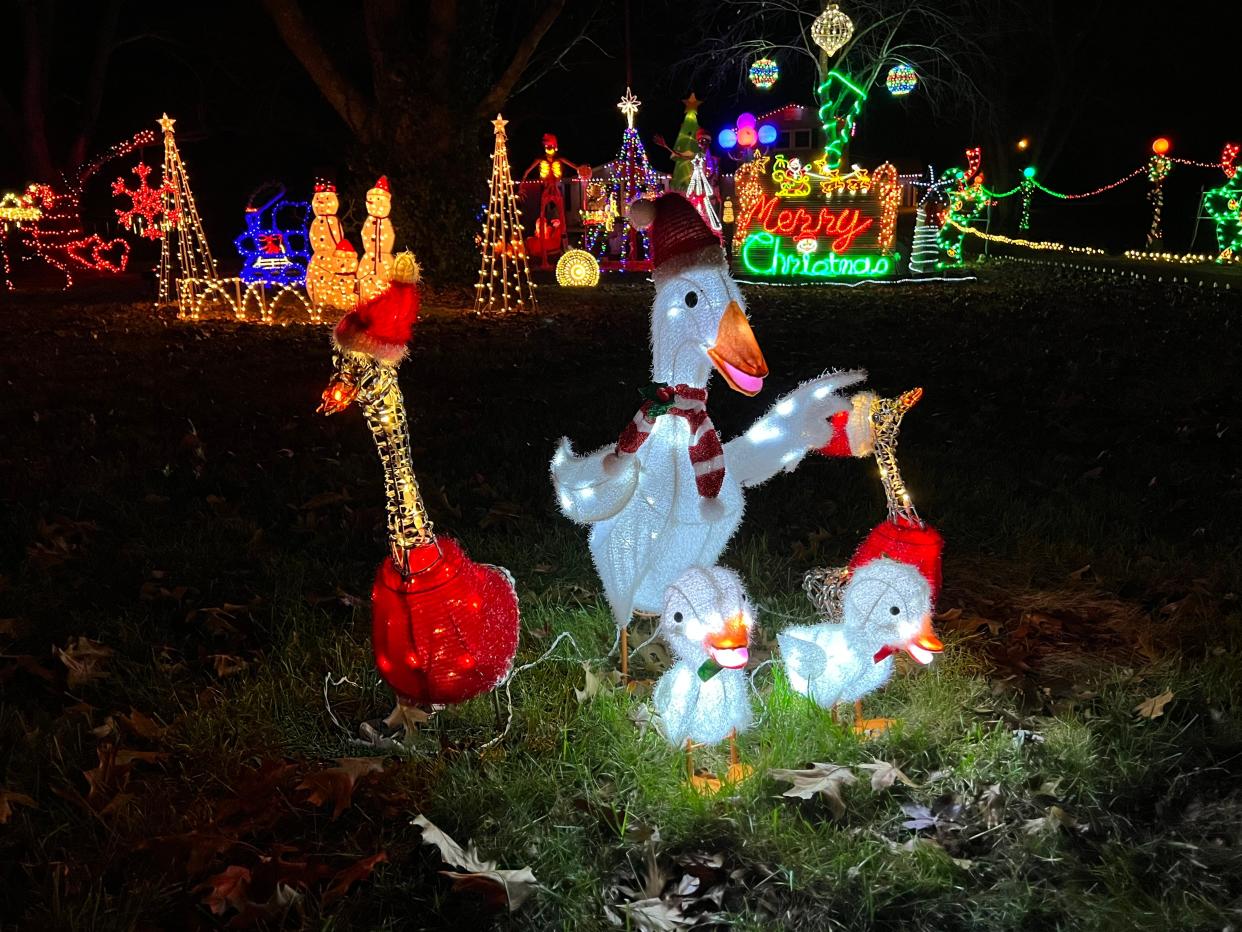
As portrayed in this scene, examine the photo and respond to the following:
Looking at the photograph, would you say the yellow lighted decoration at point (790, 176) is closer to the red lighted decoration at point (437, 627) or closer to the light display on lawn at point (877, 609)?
→ the light display on lawn at point (877, 609)

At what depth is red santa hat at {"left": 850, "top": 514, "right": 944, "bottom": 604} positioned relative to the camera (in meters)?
2.57

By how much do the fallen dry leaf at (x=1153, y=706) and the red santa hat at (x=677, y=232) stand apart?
178 cm

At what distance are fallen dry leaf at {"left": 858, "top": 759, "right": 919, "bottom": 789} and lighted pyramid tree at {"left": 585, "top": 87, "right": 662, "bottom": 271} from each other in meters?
13.7

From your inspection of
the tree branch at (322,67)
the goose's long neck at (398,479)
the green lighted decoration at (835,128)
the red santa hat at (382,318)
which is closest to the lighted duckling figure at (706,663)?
the goose's long neck at (398,479)

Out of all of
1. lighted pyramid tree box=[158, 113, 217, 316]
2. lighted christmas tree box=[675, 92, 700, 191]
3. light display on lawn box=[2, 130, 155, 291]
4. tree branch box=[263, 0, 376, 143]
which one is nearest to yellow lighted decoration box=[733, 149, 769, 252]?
tree branch box=[263, 0, 376, 143]

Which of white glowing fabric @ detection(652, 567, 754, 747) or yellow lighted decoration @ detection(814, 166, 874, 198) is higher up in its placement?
yellow lighted decoration @ detection(814, 166, 874, 198)

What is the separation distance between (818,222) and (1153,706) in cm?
1449

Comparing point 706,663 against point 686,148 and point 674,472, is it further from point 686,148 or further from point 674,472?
point 686,148

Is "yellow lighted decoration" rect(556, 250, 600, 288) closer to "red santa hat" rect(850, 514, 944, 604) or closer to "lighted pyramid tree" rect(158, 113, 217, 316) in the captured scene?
"lighted pyramid tree" rect(158, 113, 217, 316)

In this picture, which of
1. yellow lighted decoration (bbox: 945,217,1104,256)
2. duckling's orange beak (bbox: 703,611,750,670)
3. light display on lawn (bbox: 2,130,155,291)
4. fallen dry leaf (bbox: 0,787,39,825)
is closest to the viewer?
duckling's orange beak (bbox: 703,611,750,670)

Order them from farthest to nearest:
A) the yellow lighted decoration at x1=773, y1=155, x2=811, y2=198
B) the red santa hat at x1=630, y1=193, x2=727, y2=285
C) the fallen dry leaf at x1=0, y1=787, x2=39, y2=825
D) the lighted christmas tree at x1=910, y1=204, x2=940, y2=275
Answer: the lighted christmas tree at x1=910, y1=204, x2=940, y2=275, the yellow lighted decoration at x1=773, y1=155, x2=811, y2=198, the red santa hat at x1=630, y1=193, x2=727, y2=285, the fallen dry leaf at x1=0, y1=787, x2=39, y2=825

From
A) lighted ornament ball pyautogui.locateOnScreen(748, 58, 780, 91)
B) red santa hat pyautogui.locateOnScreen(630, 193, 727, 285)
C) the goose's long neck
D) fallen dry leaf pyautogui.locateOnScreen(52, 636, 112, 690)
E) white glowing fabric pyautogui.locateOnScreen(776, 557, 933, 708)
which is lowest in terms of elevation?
fallen dry leaf pyautogui.locateOnScreen(52, 636, 112, 690)

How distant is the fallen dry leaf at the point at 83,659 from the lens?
116 inches

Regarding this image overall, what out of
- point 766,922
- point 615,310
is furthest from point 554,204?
point 766,922
